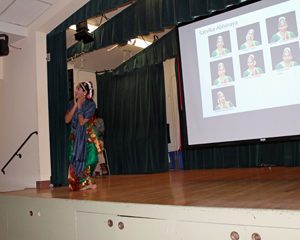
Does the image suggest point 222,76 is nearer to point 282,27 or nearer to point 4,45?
point 282,27

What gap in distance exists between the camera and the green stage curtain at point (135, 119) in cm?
647

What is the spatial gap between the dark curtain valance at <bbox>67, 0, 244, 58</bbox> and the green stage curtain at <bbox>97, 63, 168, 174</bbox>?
6.15ft

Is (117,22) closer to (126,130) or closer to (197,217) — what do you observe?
(126,130)

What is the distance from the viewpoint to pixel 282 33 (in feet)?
7.37

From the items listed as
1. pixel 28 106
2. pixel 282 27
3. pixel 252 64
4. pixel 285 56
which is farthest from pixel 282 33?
pixel 28 106

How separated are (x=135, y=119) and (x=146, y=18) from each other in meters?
3.11

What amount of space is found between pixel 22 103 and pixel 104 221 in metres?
2.90

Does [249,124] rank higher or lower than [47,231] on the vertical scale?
higher

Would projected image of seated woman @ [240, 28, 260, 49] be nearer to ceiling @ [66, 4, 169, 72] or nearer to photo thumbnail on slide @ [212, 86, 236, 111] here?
photo thumbnail on slide @ [212, 86, 236, 111]

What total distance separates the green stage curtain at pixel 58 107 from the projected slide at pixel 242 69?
1.91 m

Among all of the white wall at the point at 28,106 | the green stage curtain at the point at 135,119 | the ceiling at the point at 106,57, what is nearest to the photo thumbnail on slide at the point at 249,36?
the white wall at the point at 28,106

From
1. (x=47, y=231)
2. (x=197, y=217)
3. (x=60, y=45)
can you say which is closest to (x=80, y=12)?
(x=60, y=45)

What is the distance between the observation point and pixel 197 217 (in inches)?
55.7

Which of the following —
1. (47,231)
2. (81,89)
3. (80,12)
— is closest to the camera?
(47,231)
